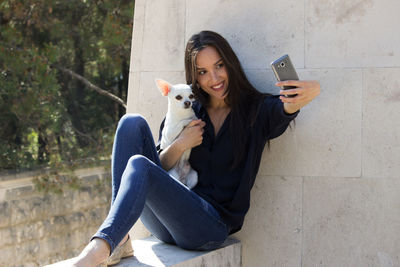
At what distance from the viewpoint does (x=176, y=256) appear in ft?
8.78

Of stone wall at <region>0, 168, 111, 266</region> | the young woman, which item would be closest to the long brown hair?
the young woman

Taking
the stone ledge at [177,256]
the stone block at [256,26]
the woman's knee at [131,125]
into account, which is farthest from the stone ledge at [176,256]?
the stone block at [256,26]

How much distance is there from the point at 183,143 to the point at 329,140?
844mm

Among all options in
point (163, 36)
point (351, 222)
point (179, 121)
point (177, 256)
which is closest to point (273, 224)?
point (351, 222)

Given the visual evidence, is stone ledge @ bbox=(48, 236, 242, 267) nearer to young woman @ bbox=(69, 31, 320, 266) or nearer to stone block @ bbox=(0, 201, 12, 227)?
young woman @ bbox=(69, 31, 320, 266)

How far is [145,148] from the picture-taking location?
2758mm

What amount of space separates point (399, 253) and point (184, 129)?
136 cm

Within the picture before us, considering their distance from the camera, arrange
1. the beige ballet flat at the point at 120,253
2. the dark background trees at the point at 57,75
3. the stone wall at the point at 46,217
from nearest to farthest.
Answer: the beige ballet flat at the point at 120,253, the dark background trees at the point at 57,75, the stone wall at the point at 46,217

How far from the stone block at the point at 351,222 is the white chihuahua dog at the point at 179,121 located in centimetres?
70

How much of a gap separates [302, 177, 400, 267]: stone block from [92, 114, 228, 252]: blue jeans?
A: 594 millimetres

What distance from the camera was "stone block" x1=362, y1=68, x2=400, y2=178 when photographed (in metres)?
2.85

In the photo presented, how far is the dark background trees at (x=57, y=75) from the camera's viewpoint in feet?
22.9

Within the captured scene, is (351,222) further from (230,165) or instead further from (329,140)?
(230,165)

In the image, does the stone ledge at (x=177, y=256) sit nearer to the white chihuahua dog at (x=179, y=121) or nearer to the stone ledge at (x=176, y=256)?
the stone ledge at (x=176, y=256)
